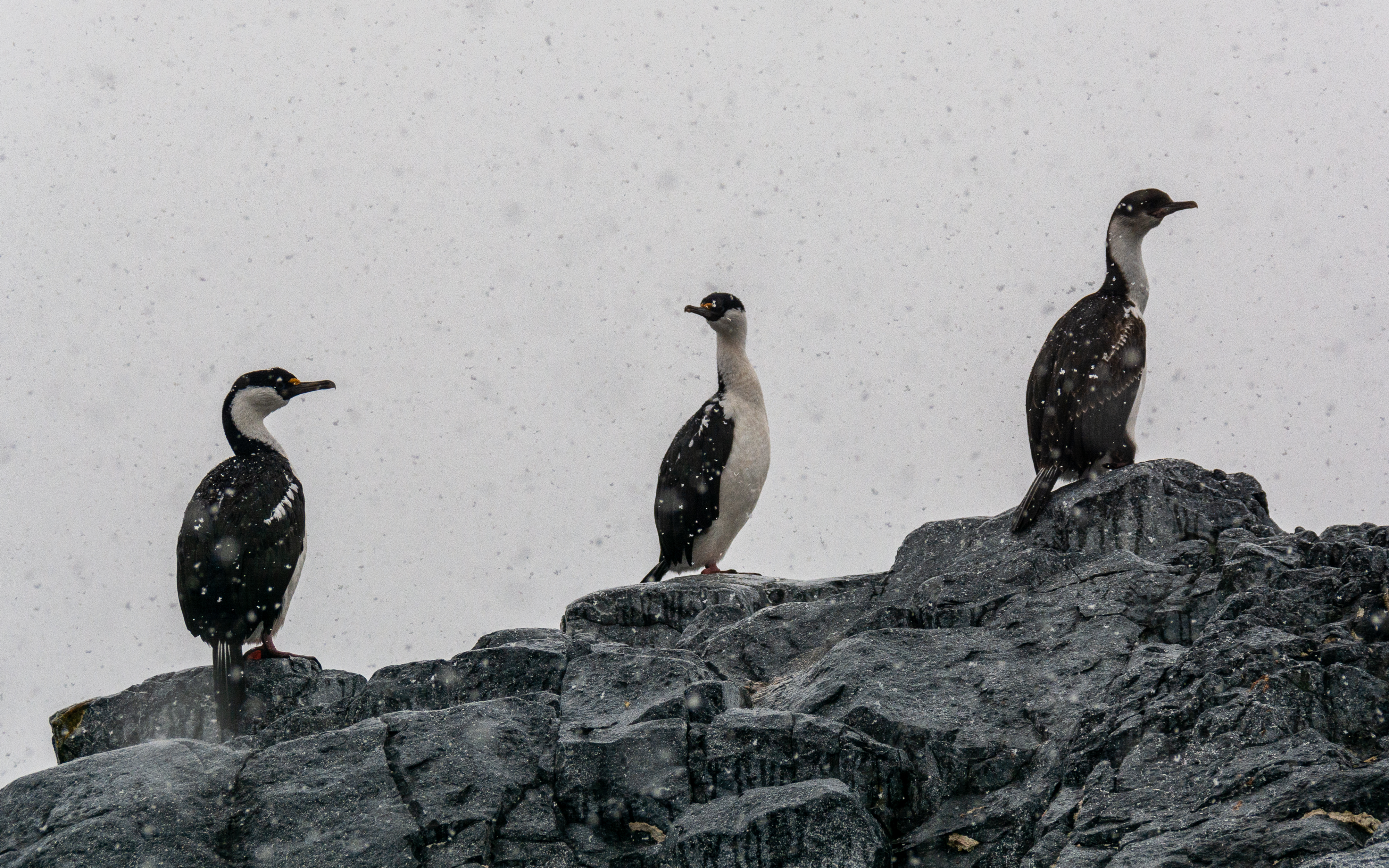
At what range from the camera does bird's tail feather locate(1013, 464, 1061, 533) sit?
7828 mm

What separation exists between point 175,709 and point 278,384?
3.07m

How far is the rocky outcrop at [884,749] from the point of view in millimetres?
4371

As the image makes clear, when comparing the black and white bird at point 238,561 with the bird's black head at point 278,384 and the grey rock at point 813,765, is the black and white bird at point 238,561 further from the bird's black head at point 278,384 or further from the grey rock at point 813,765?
the grey rock at point 813,765

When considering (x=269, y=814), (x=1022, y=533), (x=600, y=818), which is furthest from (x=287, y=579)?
(x=1022, y=533)

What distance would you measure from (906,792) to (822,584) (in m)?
4.24

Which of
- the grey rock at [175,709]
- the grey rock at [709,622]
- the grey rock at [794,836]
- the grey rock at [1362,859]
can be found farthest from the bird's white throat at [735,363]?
the grey rock at [1362,859]

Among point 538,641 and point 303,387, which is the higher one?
point 303,387

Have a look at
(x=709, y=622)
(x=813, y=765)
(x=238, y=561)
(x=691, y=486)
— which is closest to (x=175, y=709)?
(x=238, y=561)

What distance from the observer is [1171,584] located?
6438mm

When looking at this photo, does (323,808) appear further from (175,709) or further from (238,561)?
(238,561)

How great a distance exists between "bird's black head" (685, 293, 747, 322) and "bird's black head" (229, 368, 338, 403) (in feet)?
11.2

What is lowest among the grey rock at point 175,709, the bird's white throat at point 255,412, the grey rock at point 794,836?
the grey rock at point 794,836

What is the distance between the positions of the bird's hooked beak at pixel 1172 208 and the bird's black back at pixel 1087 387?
782mm

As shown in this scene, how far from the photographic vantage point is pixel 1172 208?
921 cm
